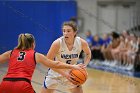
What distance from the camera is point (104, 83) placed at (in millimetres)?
10680

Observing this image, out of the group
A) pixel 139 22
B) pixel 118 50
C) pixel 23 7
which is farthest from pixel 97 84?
pixel 139 22

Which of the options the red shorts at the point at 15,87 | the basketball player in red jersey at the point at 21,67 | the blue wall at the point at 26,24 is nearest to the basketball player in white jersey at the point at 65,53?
the basketball player in red jersey at the point at 21,67

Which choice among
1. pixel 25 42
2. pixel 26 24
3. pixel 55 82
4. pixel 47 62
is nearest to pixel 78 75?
pixel 55 82

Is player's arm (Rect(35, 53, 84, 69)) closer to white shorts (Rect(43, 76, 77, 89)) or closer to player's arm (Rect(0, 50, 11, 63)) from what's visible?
player's arm (Rect(0, 50, 11, 63))

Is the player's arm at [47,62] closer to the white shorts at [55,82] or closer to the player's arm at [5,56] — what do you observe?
the player's arm at [5,56]

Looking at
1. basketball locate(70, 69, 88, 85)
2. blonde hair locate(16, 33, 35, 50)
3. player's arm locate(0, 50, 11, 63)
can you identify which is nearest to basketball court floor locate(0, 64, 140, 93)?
basketball locate(70, 69, 88, 85)

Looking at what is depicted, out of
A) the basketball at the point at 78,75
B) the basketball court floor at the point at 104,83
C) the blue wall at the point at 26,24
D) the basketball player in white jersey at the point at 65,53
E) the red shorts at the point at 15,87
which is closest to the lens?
the red shorts at the point at 15,87

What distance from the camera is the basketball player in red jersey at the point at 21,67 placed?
4660mm

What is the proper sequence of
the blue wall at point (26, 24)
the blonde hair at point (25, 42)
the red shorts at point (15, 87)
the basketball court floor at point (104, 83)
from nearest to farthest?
the red shorts at point (15, 87) → the blonde hair at point (25, 42) → the blue wall at point (26, 24) → the basketball court floor at point (104, 83)

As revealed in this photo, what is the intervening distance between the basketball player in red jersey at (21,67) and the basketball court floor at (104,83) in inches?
105

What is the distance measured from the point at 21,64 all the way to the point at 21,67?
1.5 inches

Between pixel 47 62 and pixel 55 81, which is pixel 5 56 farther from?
pixel 55 81

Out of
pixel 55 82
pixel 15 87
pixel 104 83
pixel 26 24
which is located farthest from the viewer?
pixel 104 83

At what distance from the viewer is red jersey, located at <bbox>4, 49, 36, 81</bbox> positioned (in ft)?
15.7
